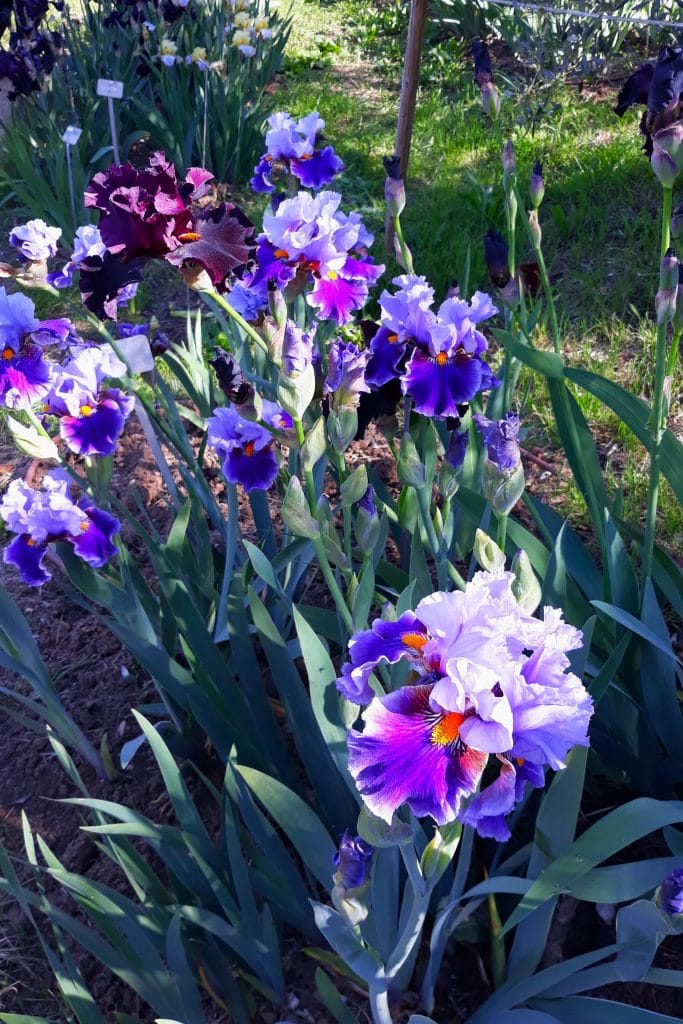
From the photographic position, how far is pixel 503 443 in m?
1.17

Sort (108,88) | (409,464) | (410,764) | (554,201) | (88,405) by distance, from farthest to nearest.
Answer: (554,201) < (108,88) < (88,405) < (409,464) < (410,764)

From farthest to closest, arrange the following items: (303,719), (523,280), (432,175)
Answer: (432,175) < (523,280) < (303,719)

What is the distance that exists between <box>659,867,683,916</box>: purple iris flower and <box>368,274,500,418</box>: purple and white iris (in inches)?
29.9

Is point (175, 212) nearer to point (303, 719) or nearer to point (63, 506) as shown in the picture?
point (63, 506)

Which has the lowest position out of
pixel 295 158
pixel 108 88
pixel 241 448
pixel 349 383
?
pixel 241 448

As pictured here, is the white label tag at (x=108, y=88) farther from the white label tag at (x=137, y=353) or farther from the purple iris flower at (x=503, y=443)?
the purple iris flower at (x=503, y=443)

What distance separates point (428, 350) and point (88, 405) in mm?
673

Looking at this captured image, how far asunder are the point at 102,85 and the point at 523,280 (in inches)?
63.3

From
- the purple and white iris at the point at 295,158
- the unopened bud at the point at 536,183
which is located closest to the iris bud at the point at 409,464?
the unopened bud at the point at 536,183

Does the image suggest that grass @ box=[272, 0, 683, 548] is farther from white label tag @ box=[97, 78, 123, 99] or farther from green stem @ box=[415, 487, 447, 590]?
white label tag @ box=[97, 78, 123, 99]

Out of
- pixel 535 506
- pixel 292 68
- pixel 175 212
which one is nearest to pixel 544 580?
pixel 535 506

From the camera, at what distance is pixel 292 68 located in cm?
568

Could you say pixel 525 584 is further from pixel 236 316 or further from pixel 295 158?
pixel 295 158

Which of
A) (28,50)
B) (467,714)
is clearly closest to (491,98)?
(467,714)
